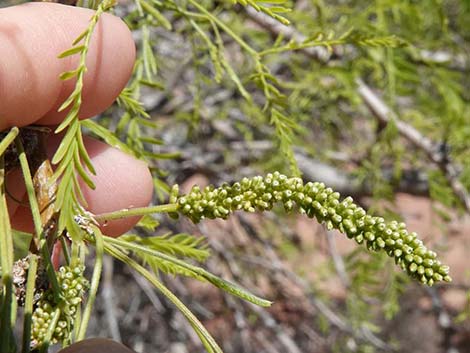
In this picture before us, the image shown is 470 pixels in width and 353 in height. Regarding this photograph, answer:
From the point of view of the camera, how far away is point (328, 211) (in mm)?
772

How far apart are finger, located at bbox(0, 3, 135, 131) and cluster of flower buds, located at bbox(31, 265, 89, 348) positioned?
0.32 metres

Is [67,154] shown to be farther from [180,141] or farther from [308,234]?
[308,234]

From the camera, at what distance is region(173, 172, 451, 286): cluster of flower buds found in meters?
0.75

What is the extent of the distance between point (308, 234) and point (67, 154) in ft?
20.4

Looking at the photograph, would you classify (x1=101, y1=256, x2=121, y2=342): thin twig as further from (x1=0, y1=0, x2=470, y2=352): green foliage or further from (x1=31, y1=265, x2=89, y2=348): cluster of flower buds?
(x1=31, y1=265, x2=89, y2=348): cluster of flower buds

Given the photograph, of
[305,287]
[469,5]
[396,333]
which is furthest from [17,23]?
[396,333]

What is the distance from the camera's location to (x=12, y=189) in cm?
112

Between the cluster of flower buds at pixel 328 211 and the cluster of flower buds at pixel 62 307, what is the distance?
0.16 m

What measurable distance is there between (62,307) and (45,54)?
1.54 ft

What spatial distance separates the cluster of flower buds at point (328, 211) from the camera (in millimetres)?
752

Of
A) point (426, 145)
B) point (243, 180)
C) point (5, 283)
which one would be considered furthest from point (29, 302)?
point (426, 145)

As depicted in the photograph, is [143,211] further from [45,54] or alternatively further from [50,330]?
[45,54]

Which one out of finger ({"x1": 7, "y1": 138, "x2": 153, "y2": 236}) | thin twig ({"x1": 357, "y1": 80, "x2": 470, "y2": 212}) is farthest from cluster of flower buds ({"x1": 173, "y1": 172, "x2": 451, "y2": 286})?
thin twig ({"x1": 357, "y1": 80, "x2": 470, "y2": 212})

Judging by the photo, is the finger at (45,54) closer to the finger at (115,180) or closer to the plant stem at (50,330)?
the finger at (115,180)
